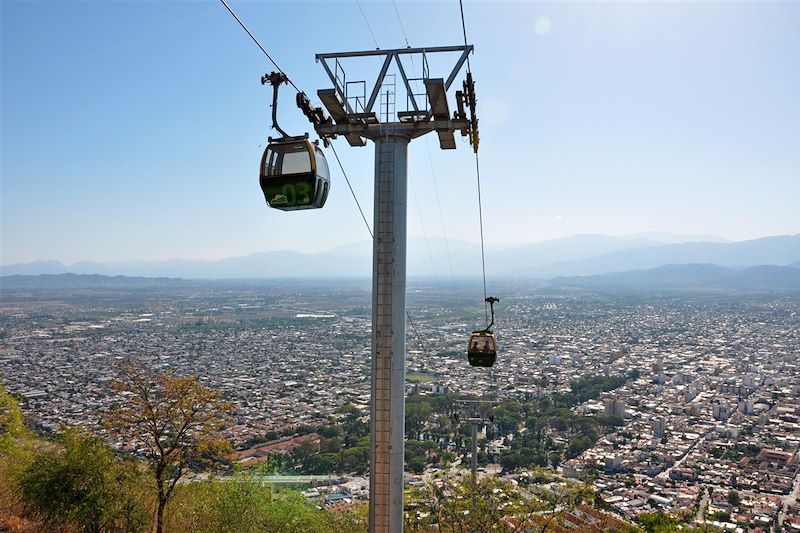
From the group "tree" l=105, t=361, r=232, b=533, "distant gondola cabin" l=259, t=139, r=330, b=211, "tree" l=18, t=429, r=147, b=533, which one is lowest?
"tree" l=18, t=429, r=147, b=533

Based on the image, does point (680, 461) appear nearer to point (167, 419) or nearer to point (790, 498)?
point (790, 498)

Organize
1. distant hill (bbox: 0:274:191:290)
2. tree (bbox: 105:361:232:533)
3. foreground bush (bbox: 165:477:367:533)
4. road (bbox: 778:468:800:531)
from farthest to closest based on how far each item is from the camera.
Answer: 1. distant hill (bbox: 0:274:191:290)
2. road (bbox: 778:468:800:531)
3. foreground bush (bbox: 165:477:367:533)
4. tree (bbox: 105:361:232:533)

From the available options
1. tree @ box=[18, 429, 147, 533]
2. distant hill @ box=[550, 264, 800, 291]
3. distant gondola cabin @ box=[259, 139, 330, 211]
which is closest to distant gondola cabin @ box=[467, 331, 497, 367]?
distant gondola cabin @ box=[259, 139, 330, 211]

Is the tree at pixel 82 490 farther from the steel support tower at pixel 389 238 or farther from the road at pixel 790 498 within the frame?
the road at pixel 790 498

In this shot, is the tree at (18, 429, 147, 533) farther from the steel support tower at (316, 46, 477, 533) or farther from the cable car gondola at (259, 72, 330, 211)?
the cable car gondola at (259, 72, 330, 211)

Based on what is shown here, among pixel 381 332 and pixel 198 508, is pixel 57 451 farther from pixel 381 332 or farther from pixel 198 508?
pixel 381 332

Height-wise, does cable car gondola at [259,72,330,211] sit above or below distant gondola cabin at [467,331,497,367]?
above

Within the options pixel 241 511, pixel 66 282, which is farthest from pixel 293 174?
pixel 66 282

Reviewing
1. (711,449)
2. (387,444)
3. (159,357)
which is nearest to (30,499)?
(387,444)
